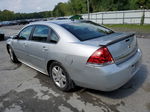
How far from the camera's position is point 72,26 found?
10.3 feet

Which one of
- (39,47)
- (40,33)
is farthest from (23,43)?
(39,47)

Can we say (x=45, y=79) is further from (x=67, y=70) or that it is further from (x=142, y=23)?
(x=142, y=23)

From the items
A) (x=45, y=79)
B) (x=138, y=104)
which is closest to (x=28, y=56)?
(x=45, y=79)

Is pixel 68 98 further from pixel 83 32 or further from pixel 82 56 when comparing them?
pixel 83 32

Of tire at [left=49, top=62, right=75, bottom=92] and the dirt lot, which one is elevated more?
tire at [left=49, top=62, right=75, bottom=92]

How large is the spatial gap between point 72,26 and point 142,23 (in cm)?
1793

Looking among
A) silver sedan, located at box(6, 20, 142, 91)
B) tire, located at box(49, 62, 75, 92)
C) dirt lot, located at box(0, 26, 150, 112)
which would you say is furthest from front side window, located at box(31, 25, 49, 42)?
dirt lot, located at box(0, 26, 150, 112)

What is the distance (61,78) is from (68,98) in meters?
0.45

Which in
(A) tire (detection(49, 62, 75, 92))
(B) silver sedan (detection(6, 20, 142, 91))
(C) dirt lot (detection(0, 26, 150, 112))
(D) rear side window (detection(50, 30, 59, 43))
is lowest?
(C) dirt lot (detection(0, 26, 150, 112))

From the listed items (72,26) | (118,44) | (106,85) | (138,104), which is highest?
(72,26)

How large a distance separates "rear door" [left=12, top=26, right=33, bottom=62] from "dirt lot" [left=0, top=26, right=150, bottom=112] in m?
0.83

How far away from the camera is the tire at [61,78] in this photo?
2.80 m

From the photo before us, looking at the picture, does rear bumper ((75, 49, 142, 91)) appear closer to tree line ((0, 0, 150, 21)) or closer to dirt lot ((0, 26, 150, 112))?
dirt lot ((0, 26, 150, 112))

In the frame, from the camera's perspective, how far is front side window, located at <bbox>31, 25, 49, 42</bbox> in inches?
127
